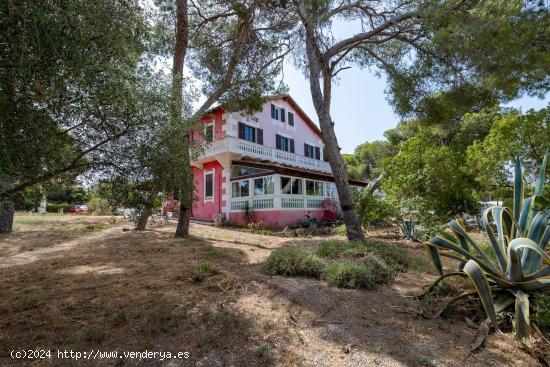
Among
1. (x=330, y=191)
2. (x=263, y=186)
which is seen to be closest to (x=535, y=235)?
(x=263, y=186)

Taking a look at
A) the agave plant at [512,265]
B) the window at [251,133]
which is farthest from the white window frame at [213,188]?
the agave plant at [512,265]

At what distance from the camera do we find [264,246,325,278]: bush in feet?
16.6

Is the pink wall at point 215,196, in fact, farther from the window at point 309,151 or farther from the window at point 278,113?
the window at point 309,151

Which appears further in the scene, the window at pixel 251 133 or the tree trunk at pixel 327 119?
the window at pixel 251 133

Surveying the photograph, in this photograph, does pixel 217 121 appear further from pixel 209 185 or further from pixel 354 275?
pixel 354 275

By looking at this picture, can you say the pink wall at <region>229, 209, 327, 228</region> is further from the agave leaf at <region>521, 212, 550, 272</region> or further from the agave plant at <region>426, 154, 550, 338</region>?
the agave leaf at <region>521, 212, 550, 272</region>

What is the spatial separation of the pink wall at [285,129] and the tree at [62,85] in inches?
531

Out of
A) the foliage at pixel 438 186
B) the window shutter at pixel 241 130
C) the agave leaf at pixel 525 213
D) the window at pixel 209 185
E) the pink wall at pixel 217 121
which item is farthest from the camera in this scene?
the window at pixel 209 185

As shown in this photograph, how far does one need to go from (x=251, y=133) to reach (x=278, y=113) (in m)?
3.40

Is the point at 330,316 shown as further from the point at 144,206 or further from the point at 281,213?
the point at 281,213

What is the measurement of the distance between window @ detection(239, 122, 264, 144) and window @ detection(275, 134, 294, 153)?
1513 mm

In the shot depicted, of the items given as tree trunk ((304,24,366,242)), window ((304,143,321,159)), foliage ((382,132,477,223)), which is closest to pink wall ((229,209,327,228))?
foliage ((382,132,477,223))

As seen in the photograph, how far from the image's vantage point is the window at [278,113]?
2014cm

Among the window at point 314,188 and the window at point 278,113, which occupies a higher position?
the window at point 278,113
